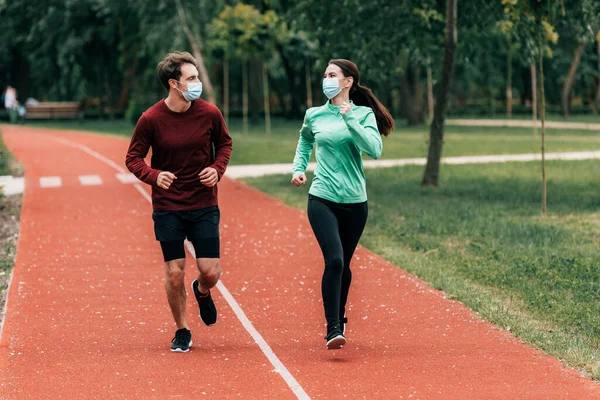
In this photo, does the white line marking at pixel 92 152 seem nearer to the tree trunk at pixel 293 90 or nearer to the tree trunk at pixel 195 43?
the tree trunk at pixel 195 43

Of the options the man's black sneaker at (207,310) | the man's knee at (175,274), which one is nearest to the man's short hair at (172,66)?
the man's knee at (175,274)

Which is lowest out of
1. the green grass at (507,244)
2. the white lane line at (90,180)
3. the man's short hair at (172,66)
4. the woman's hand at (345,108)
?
the white lane line at (90,180)

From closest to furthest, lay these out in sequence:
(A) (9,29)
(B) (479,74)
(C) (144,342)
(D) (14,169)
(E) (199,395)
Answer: (E) (199,395) → (C) (144,342) → (D) (14,169) → (A) (9,29) → (B) (479,74)

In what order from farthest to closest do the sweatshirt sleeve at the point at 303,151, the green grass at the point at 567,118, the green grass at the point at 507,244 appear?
the green grass at the point at 567,118 → the green grass at the point at 507,244 → the sweatshirt sleeve at the point at 303,151

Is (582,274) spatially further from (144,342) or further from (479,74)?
(479,74)

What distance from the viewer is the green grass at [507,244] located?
863cm

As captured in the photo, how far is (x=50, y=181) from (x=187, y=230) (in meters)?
15.5

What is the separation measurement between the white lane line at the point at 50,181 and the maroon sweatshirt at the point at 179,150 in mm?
14477

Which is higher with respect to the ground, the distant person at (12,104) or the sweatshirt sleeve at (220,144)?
the sweatshirt sleeve at (220,144)

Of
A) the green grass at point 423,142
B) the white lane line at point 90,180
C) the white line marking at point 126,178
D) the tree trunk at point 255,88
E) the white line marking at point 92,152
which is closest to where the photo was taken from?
the white lane line at point 90,180

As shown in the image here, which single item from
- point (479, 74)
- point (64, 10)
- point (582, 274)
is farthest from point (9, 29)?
point (582, 274)

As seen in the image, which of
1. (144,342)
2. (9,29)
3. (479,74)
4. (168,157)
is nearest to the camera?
(168,157)

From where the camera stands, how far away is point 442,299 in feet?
31.5

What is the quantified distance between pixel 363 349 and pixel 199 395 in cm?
159
